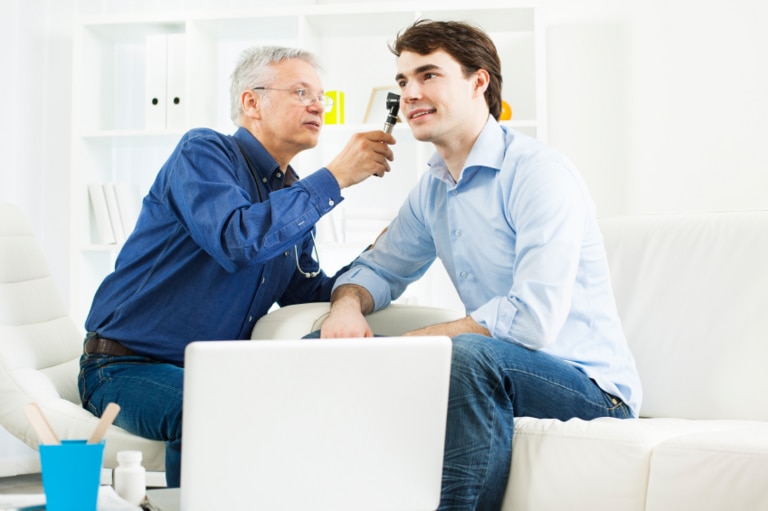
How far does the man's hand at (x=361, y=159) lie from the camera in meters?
1.97

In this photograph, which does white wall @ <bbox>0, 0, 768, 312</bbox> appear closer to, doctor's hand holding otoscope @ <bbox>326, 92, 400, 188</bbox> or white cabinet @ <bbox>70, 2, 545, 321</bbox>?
white cabinet @ <bbox>70, 2, 545, 321</bbox>

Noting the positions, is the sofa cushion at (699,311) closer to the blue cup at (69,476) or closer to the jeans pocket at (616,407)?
the jeans pocket at (616,407)

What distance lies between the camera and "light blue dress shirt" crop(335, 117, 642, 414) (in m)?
1.68

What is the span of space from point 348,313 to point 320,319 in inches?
3.8

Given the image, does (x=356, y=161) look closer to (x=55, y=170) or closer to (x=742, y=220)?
(x=742, y=220)

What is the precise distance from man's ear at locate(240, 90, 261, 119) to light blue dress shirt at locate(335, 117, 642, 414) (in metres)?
0.44

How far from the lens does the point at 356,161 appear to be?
78.2 inches

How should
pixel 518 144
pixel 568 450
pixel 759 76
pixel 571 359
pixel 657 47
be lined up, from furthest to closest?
pixel 657 47
pixel 759 76
pixel 518 144
pixel 571 359
pixel 568 450

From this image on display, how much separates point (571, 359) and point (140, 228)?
101 cm

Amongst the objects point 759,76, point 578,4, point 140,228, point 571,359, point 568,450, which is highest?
point 578,4

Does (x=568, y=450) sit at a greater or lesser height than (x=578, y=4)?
lesser

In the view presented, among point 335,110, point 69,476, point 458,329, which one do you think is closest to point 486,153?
point 458,329

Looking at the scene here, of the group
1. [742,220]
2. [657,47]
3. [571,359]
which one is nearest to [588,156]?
[657,47]

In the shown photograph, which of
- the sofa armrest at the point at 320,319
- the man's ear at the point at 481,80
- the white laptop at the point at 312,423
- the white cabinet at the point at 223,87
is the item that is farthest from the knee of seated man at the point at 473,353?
the white cabinet at the point at 223,87
